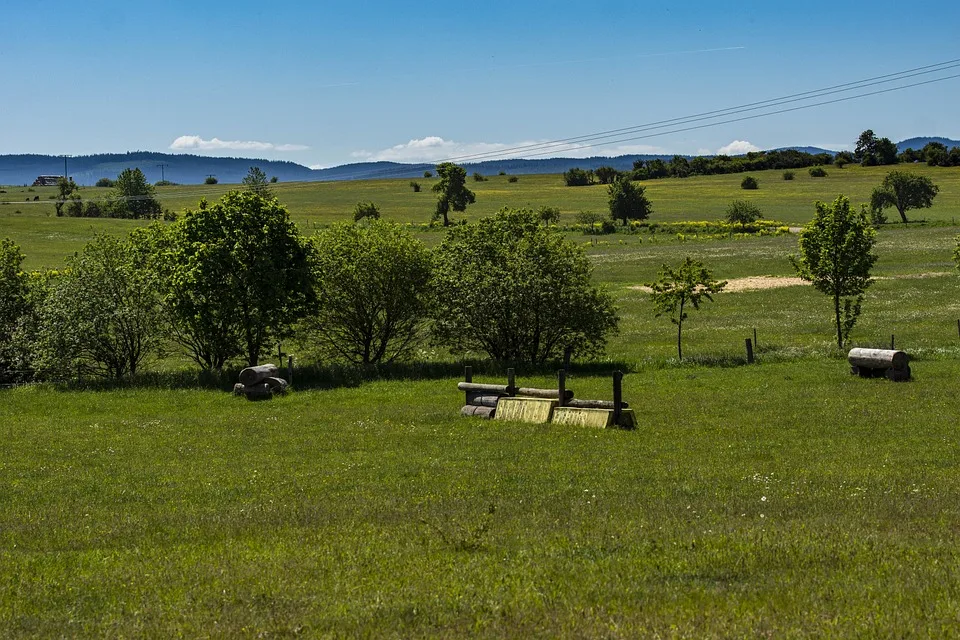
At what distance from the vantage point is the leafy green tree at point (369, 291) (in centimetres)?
4653

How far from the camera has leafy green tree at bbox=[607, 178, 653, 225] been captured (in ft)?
498

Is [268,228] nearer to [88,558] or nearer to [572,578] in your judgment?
[88,558]

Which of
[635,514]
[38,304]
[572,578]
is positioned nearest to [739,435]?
[635,514]

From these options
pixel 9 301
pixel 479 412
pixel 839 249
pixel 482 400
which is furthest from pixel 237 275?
pixel 839 249

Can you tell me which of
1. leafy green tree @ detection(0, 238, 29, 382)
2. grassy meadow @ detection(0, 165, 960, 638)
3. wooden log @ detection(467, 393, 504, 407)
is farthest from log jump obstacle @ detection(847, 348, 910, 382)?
leafy green tree @ detection(0, 238, 29, 382)

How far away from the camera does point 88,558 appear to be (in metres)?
15.2

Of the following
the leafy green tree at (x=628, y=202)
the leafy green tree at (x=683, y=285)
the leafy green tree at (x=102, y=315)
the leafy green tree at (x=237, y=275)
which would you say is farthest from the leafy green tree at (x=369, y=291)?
the leafy green tree at (x=628, y=202)

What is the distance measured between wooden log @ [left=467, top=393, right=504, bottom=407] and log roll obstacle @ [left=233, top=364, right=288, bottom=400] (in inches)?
421

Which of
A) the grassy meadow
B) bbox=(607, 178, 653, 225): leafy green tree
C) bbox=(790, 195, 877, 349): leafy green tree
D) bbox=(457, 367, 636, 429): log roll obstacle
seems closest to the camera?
the grassy meadow

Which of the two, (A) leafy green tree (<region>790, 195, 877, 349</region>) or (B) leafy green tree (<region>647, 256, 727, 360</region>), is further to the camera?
(B) leafy green tree (<region>647, 256, 727, 360</region>)

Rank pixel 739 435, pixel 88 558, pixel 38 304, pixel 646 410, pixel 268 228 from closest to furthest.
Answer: pixel 88 558 < pixel 739 435 < pixel 646 410 < pixel 268 228 < pixel 38 304

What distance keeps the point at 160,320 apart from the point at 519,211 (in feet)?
63.5

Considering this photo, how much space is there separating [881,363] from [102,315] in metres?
36.1

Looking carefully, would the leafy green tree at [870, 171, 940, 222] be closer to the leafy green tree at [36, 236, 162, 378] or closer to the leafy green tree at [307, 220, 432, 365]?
the leafy green tree at [307, 220, 432, 365]
